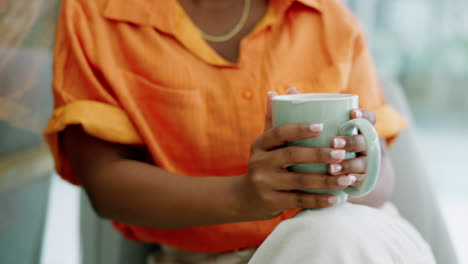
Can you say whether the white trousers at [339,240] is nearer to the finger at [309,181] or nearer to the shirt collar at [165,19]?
the finger at [309,181]

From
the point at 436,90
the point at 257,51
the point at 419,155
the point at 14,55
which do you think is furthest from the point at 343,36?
the point at 436,90

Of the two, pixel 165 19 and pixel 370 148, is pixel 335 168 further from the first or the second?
pixel 165 19

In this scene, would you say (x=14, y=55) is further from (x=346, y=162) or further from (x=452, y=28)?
(x=452, y=28)

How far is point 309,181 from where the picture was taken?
51 centimetres

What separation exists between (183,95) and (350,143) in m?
0.32

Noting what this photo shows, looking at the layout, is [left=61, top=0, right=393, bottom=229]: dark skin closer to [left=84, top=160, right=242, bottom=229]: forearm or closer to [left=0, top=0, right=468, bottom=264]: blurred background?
[left=84, top=160, right=242, bottom=229]: forearm

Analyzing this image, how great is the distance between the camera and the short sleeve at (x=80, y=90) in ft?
2.34

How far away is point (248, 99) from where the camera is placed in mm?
749

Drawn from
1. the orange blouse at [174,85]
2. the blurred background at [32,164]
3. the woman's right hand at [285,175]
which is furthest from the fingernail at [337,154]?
the blurred background at [32,164]

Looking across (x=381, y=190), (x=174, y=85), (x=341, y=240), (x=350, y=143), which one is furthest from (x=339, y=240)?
(x=174, y=85)

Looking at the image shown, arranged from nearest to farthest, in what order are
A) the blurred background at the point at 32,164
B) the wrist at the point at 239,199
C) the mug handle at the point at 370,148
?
1. the mug handle at the point at 370,148
2. the wrist at the point at 239,199
3. the blurred background at the point at 32,164

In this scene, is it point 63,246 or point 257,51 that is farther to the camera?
point 63,246

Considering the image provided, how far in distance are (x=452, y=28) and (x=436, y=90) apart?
12.5 inches

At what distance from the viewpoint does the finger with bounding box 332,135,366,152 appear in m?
0.49
